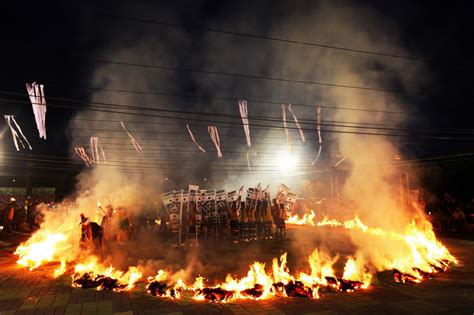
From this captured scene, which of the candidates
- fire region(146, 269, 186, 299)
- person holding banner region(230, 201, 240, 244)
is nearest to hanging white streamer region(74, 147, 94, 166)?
person holding banner region(230, 201, 240, 244)

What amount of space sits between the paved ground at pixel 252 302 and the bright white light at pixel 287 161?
23225 mm

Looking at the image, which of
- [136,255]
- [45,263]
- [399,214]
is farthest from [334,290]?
[399,214]

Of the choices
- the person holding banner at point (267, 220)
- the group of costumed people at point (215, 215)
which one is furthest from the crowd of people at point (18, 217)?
the person holding banner at point (267, 220)

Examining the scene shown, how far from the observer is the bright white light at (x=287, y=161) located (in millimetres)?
30328

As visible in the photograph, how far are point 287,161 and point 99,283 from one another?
86.9 feet

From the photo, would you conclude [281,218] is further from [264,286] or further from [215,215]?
[264,286]

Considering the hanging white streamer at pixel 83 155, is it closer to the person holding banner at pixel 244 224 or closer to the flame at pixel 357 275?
the person holding banner at pixel 244 224

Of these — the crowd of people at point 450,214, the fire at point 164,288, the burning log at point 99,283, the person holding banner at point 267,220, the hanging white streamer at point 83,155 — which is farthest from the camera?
the hanging white streamer at point 83,155

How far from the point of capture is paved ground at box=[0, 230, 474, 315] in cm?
525

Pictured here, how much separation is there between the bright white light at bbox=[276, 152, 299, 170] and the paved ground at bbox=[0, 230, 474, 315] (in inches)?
914

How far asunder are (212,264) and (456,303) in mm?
5618

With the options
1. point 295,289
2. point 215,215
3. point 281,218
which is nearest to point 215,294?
point 295,289

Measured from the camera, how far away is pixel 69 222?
1229cm

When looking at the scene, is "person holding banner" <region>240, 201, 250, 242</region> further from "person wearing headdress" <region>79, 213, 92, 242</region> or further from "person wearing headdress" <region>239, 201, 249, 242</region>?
"person wearing headdress" <region>79, 213, 92, 242</region>
